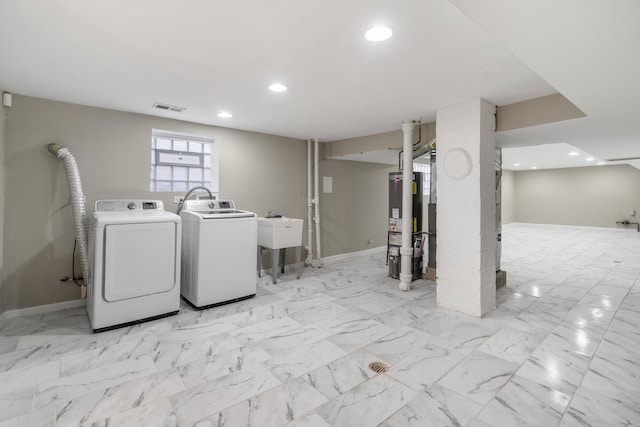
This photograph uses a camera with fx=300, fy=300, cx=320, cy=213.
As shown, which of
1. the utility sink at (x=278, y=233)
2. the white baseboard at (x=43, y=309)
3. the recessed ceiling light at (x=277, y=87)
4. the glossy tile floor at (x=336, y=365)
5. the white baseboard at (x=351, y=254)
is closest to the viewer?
the glossy tile floor at (x=336, y=365)

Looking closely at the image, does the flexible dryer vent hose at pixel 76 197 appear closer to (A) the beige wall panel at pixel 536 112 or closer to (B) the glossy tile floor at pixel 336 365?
(B) the glossy tile floor at pixel 336 365

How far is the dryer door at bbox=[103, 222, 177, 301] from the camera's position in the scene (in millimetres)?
2697

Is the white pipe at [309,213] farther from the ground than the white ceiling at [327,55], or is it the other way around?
the white ceiling at [327,55]

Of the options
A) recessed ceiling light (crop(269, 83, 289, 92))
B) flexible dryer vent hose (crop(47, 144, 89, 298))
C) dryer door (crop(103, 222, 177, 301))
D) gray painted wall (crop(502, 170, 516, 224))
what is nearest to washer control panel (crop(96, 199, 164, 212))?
flexible dryer vent hose (crop(47, 144, 89, 298))

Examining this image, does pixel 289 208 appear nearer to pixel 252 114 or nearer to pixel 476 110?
pixel 252 114

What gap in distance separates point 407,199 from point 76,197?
12.0ft

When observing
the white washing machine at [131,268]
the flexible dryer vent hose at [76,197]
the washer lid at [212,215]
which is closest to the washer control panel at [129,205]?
the white washing machine at [131,268]

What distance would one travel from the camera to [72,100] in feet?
10.2

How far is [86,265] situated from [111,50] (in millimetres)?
2176

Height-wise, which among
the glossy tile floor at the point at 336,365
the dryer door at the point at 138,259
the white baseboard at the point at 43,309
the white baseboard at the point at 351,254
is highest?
the dryer door at the point at 138,259

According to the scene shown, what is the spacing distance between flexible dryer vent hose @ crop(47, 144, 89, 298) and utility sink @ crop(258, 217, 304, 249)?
6.55 ft

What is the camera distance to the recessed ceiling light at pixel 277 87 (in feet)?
8.70

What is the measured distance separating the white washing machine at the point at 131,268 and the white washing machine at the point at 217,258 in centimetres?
21

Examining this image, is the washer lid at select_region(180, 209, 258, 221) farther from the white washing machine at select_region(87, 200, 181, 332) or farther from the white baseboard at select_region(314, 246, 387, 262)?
the white baseboard at select_region(314, 246, 387, 262)
